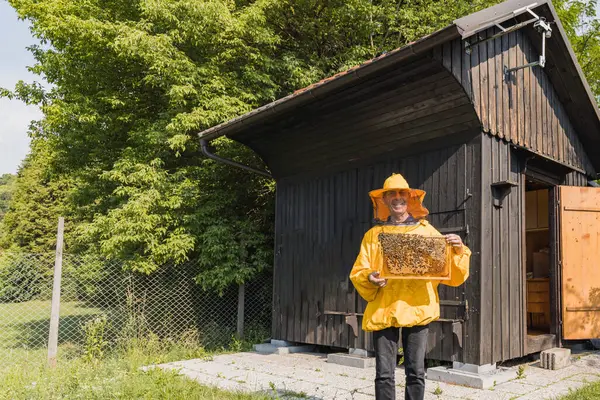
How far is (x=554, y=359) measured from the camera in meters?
6.62

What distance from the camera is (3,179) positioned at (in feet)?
283

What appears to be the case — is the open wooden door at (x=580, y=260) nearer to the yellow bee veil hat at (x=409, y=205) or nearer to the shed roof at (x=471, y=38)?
the shed roof at (x=471, y=38)

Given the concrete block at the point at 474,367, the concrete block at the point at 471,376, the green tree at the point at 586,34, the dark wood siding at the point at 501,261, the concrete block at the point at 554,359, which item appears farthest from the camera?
the green tree at the point at 586,34

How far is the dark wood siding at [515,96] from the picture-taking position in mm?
6122

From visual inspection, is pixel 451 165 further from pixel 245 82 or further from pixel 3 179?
pixel 3 179

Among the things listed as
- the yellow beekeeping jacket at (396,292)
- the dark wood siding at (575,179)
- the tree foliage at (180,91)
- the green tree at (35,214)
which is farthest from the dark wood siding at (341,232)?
the green tree at (35,214)

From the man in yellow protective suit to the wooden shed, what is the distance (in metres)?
2.31

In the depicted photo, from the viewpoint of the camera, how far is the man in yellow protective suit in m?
3.73

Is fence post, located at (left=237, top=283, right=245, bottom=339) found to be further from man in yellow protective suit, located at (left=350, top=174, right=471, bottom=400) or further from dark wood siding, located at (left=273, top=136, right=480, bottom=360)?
man in yellow protective suit, located at (left=350, top=174, right=471, bottom=400)

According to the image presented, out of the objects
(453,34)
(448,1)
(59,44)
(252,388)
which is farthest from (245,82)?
(252,388)

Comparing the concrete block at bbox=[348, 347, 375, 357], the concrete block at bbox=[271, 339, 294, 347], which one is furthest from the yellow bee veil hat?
the concrete block at bbox=[271, 339, 294, 347]

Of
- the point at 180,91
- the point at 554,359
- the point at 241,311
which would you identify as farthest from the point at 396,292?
the point at 180,91

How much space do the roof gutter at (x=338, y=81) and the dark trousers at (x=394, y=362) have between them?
10.2 feet

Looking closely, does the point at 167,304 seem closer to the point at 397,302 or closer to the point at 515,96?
the point at 397,302
